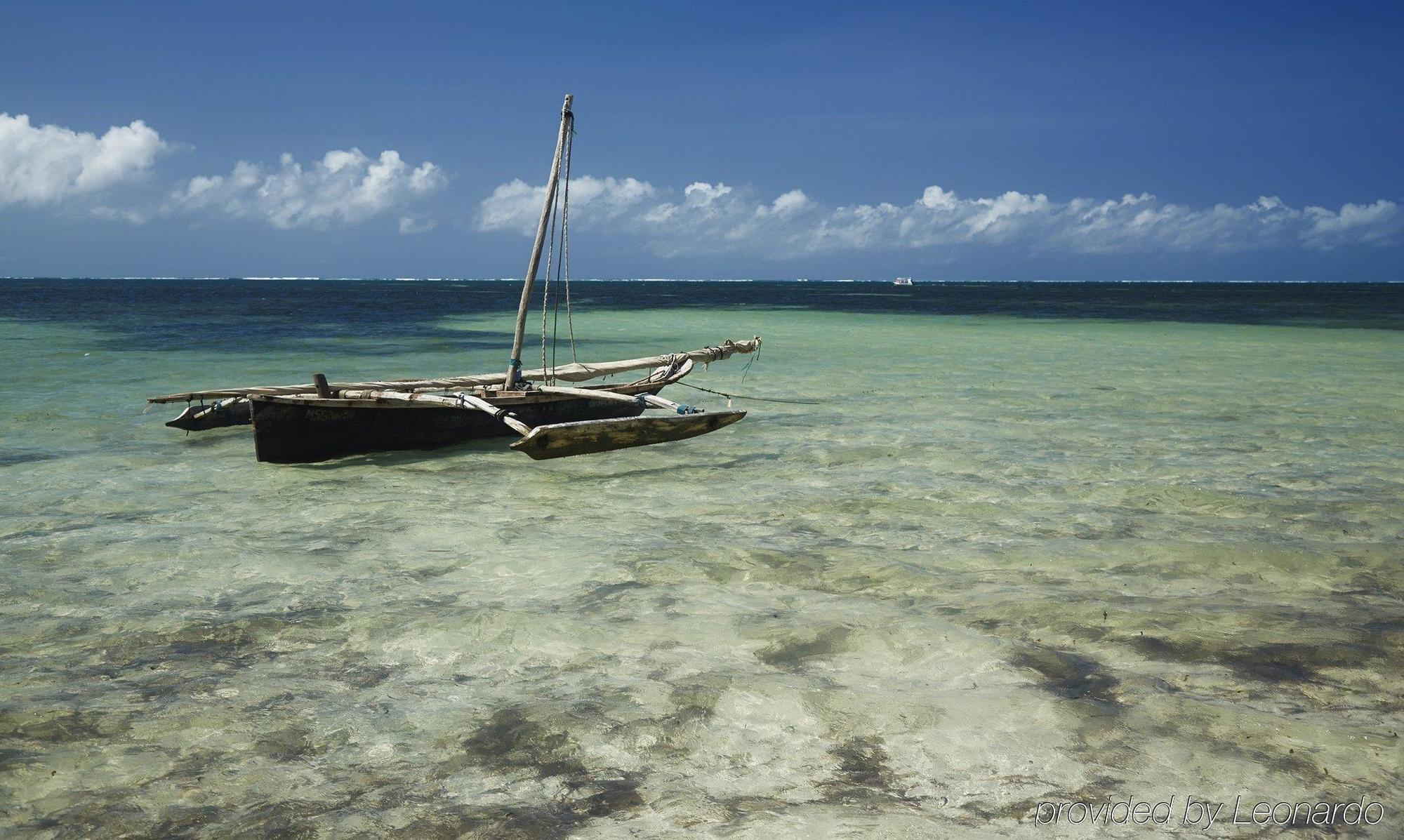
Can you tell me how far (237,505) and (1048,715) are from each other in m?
6.37

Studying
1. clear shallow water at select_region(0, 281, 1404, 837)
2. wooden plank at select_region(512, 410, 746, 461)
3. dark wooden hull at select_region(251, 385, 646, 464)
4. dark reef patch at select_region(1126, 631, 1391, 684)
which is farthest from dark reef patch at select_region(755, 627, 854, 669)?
dark wooden hull at select_region(251, 385, 646, 464)

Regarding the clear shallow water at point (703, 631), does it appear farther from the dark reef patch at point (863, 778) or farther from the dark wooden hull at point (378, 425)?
the dark wooden hull at point (378, 425)

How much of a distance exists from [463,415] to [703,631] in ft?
18.7

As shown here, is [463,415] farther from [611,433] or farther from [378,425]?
[611,433]

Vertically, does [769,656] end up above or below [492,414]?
below

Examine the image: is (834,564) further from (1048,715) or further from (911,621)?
(1048,715)

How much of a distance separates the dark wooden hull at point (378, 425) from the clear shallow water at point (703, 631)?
0.26 m

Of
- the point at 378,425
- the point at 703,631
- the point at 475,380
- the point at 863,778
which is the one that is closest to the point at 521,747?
the point at 863,778

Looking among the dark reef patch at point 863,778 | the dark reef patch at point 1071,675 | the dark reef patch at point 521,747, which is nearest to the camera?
the dark reef patch at point 863,778

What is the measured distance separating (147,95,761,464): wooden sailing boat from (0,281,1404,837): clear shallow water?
0.33m

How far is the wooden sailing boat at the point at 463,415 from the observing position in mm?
8695

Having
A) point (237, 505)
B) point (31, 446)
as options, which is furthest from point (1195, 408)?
point (31, 446)

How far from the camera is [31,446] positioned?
33.8ft

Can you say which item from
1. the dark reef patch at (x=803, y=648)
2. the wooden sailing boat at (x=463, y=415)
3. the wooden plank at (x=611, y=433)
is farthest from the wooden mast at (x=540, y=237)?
the dark reef patch at (x=803, y=648)
